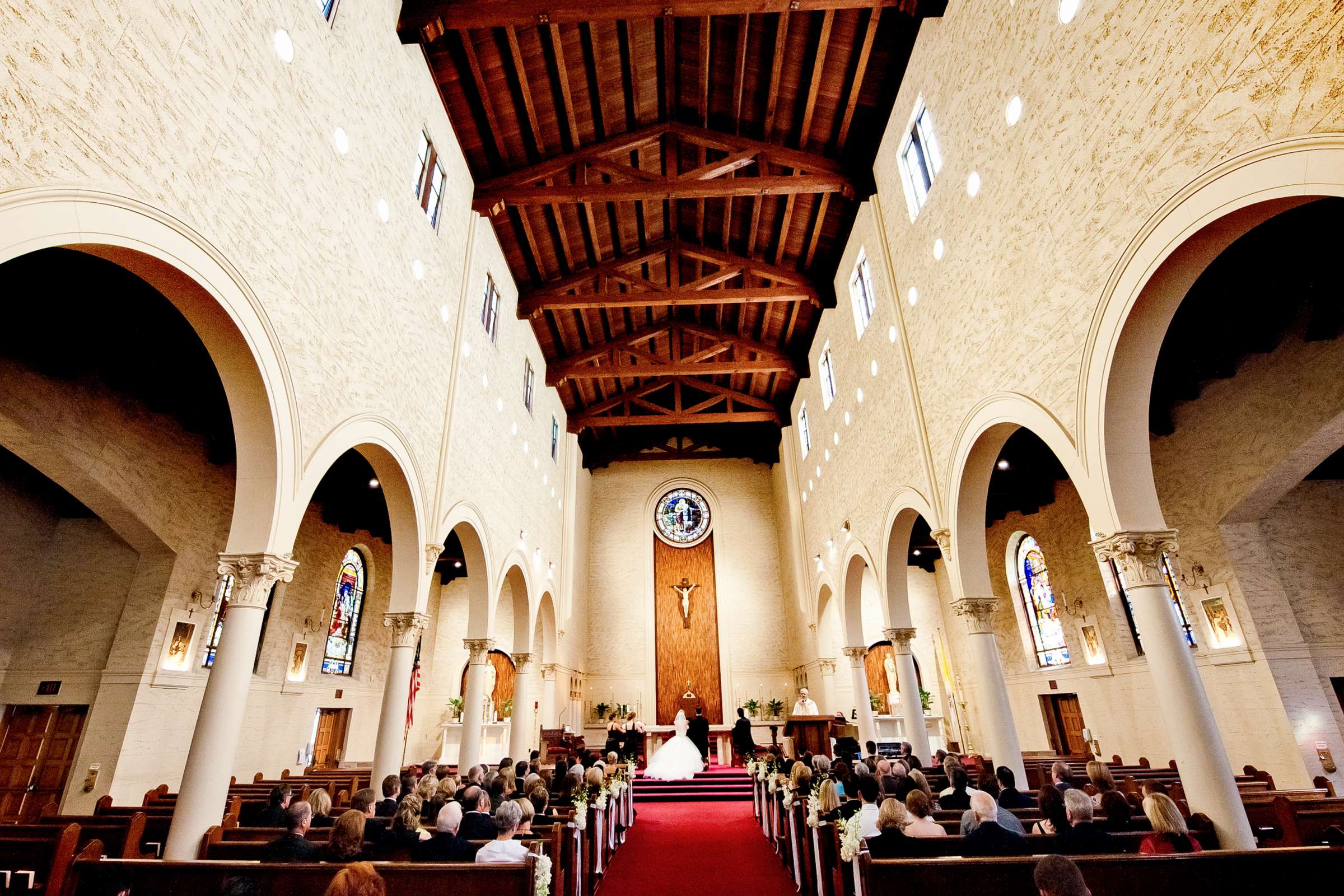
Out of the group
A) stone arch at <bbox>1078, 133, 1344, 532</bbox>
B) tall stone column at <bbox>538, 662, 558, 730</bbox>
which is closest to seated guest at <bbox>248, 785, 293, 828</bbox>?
stone arch at <bbox>1078, 133, 1344, 532</bbox>

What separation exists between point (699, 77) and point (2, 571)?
13610mm

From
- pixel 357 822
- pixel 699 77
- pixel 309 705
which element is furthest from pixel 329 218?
pixel 309 705

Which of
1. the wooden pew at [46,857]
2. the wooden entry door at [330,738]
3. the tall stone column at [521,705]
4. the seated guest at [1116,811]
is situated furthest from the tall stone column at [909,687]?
the wooden entry door at [330,738]

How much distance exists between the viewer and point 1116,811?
4.63 metres

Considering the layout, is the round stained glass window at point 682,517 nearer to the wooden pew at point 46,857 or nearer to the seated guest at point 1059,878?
the wooden pew at point 46,857

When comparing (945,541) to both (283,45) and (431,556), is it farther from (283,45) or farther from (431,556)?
(283,45)

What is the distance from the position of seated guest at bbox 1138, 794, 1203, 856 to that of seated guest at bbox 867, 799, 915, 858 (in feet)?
4.66

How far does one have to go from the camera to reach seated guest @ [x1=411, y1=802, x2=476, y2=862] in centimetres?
437

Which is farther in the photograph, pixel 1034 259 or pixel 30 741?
pixel 30 741

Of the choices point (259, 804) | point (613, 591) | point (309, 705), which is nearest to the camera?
point (259, 804)

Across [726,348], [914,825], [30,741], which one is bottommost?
[914,825]

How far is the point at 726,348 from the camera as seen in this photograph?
1875 centimetres

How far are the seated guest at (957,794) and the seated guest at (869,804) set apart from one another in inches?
40.0

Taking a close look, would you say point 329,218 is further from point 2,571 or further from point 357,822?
point 2,571
